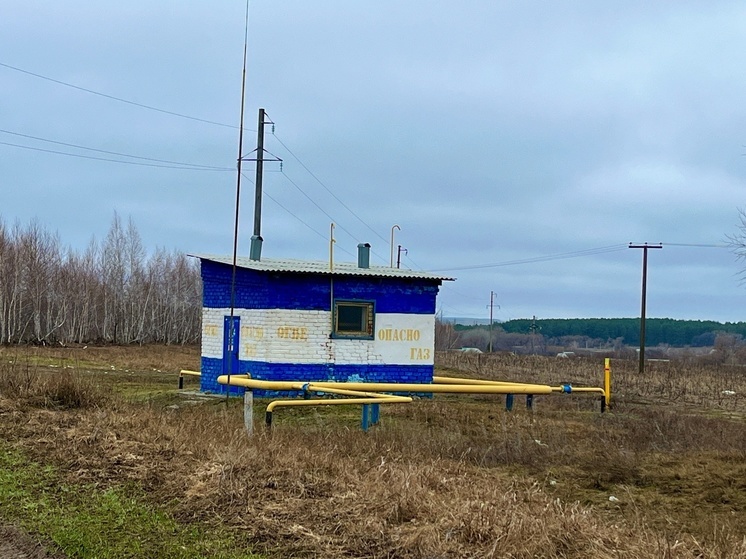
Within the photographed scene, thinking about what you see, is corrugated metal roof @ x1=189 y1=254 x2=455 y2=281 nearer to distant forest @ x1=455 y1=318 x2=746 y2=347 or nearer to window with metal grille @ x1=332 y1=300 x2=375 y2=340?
window with metal grille @ x1=332 y1=300 x2=375 y2=340

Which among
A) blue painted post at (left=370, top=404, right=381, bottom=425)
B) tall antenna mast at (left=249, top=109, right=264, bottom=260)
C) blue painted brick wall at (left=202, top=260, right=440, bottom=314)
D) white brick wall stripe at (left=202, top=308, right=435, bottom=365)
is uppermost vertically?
tall antenna mast at (left=249, top=109, right=264, bottom=260)

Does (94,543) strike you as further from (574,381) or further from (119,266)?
(119,266)

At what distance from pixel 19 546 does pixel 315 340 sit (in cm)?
1287

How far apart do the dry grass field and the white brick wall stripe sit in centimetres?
336

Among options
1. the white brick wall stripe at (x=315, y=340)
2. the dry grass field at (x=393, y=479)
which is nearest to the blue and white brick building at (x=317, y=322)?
the white brick wall stripe at (x=315, y=340)

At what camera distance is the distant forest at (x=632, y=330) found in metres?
132

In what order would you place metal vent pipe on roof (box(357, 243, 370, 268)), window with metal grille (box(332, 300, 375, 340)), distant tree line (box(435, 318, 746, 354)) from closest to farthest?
window with metal grille (box(332, 300, 375, 340)), metal vent pipe on roof (box(357, 243, 370, 268)), distant tree line (box(435, 318, 746, 354))

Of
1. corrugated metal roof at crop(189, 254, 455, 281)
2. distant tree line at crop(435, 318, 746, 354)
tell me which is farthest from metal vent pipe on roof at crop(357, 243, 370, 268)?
distant tree line at crop(435, 318, 746, 354)

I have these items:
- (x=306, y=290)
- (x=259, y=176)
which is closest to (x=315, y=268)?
(x=306, y=290)

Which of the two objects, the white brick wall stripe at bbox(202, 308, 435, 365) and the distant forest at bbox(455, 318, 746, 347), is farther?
the distant forest at bbox(455, 318, 746, 347)

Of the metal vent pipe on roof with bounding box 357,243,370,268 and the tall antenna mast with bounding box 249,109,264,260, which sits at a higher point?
the tall antenna mast with bounding box 249,109,264,260

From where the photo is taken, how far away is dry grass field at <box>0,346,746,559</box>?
542 cm

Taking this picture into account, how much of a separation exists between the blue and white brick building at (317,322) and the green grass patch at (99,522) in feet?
34.8

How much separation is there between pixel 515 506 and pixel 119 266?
6457 cm
